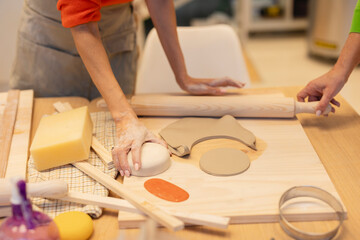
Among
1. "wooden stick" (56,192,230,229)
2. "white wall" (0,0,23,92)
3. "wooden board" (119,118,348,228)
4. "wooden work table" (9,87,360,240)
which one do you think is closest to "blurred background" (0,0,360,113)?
"white wall" (0,0,23,92)

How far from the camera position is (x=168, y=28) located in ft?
4.10

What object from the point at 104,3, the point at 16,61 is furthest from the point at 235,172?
the point at 16,61

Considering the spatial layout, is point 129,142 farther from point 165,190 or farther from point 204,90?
point 204,90

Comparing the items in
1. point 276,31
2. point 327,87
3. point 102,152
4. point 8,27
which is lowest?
point 276,31

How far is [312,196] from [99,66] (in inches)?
25.3

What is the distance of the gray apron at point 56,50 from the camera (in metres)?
1.31

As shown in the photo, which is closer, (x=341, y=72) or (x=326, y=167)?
(x=326, y=167)

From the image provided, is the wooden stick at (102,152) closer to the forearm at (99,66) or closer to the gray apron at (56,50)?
the forearm at (99,66)

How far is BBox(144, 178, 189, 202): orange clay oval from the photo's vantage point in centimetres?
78

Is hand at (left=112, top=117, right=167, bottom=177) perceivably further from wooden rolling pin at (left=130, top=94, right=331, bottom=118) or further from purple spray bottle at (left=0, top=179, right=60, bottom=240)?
purple spray bottle at (left=0, top=179, right=60, bottom=240)

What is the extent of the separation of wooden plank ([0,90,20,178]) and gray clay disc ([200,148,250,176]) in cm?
50

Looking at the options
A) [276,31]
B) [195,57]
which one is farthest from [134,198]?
[276,31]

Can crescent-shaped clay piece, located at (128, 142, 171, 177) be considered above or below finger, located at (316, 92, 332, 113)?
below

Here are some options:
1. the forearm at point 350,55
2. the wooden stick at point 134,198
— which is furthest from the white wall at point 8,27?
the forearm at point 350,55
